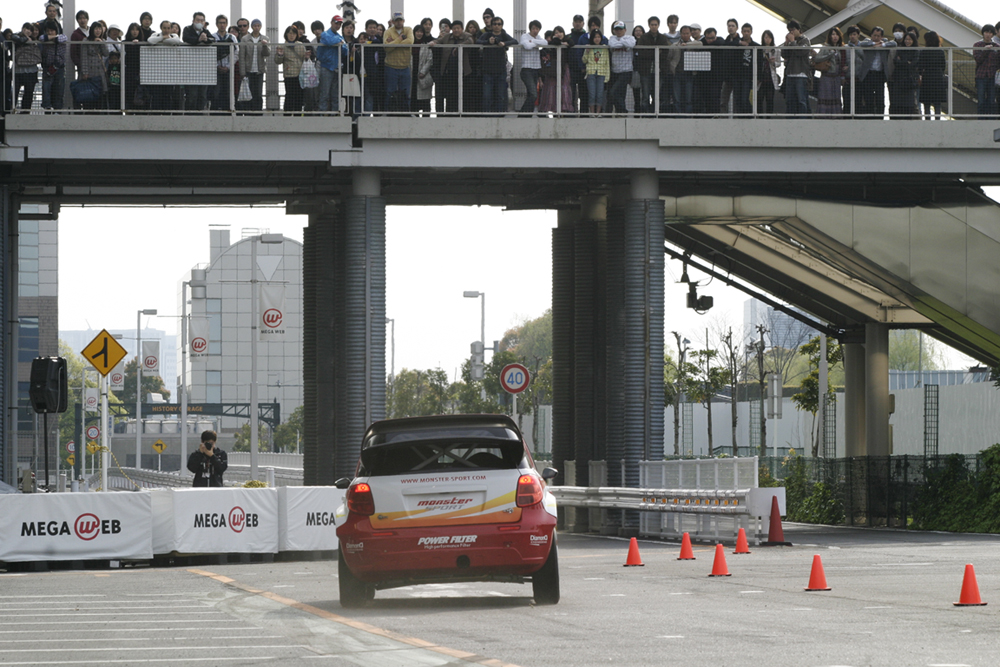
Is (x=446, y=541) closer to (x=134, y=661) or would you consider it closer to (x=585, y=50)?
A: (x=134, y=661)

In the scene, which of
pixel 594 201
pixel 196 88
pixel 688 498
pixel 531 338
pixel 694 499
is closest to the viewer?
pixel 694 499

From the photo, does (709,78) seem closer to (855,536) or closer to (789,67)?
(789,67)

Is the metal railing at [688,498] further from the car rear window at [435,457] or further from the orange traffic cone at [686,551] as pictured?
the car rear window at [435,457]

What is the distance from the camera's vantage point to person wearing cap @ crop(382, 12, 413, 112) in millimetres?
27688

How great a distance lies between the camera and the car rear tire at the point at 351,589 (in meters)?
14.1

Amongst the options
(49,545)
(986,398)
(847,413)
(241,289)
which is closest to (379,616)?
(49,545)

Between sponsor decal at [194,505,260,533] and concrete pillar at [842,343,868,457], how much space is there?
70.6 feet

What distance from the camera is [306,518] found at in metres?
22.9

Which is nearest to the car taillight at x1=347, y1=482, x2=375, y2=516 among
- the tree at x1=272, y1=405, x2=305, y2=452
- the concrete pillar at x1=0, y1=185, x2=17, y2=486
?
the concrete pillar at x1=0, y1=185, x2=17, y2=486

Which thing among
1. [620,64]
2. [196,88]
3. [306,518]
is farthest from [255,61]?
[306,518]

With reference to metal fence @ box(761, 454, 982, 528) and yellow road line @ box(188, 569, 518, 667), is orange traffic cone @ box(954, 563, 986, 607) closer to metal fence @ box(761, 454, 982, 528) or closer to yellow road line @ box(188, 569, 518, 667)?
yellow road line @ box(188, 569, 518, 667)

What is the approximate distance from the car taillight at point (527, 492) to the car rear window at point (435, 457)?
188mm

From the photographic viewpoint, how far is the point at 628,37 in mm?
27672

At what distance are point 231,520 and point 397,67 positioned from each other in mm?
9427
